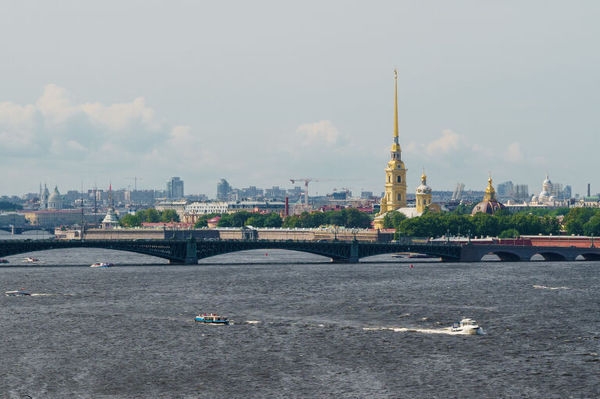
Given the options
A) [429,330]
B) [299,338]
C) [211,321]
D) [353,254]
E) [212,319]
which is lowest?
[299,338]

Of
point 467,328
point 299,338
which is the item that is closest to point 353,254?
point 467,328

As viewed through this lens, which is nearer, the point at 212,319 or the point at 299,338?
the point at 299,338

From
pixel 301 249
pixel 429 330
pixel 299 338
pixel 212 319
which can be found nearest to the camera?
pixel 299 338

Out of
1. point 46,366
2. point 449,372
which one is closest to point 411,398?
point 449,372

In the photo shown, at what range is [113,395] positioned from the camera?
64.7 meters

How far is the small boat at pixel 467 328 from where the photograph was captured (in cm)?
8381

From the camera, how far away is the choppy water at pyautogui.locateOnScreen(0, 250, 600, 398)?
6725 centimetres

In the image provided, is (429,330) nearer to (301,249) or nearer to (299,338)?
(299,338)

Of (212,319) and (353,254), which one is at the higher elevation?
(353,254)

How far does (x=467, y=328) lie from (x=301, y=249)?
6760 cm

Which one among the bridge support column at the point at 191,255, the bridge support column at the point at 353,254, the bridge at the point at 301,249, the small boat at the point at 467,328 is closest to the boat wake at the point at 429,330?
the small boat at the point at 467,328

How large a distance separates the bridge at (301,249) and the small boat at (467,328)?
62.8m

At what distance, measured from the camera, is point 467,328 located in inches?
3305

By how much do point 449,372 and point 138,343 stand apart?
1889 centimetres
